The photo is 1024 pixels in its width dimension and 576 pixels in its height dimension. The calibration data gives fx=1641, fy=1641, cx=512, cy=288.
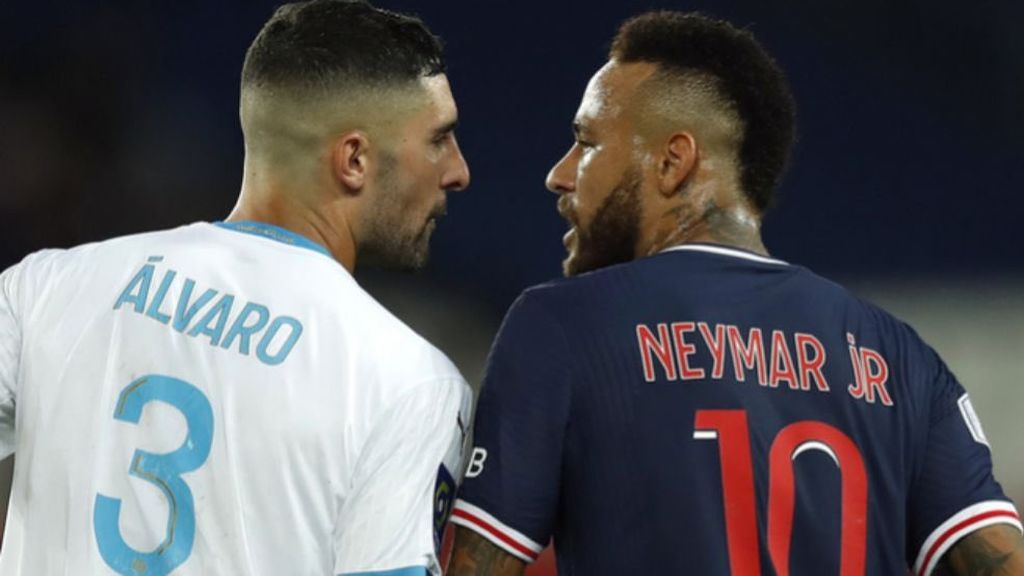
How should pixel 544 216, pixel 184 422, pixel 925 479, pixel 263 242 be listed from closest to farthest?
pixel 184 422
pixel 263 242
pixel 925 479
pixel 544 216

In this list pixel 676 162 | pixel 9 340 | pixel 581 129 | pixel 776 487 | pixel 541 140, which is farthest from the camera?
pixel 541 140

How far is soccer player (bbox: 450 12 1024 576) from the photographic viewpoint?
2543 millimetres

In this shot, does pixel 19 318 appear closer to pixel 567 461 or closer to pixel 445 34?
pixel 567 461

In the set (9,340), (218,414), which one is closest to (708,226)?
(218,414)

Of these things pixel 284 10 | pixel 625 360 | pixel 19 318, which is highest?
pixel 284 10

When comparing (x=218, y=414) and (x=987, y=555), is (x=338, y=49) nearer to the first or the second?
(x=218, y=414)

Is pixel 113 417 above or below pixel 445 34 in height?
below

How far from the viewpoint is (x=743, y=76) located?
9.36 feet

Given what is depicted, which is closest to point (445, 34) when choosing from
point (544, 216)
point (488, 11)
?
point (488, 11)

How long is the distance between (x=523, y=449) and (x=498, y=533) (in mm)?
138

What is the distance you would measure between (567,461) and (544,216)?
4663mm

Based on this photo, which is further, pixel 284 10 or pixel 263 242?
pixel 284 10

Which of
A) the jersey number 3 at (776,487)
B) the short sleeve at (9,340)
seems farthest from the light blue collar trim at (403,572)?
the short sleeve at (9,340)

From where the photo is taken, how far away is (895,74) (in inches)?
292
